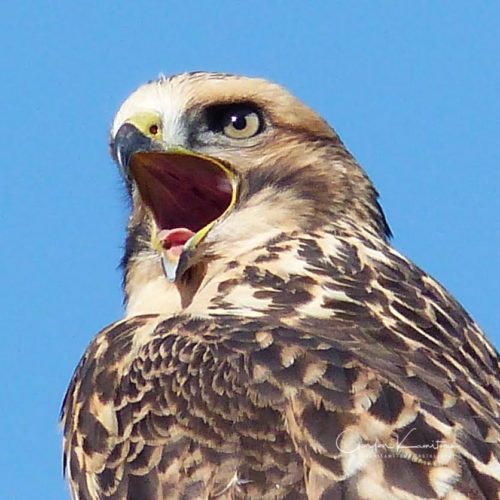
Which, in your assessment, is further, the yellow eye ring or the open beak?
the yellow eye ring

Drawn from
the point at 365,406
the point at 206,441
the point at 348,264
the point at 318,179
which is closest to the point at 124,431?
the point at 206,441

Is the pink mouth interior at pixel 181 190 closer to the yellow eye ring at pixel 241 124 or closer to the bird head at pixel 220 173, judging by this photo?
the bird head at pixel 220 173

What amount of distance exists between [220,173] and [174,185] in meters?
0.15

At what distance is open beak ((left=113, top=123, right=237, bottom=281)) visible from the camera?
5.90 meters

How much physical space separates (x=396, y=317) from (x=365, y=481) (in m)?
0.90

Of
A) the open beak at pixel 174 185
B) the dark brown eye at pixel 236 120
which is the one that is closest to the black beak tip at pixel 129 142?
the open beak at pixel 174 185

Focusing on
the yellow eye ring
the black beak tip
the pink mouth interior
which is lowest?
the pink mouth interior

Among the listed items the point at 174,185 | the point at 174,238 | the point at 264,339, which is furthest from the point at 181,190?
the point at 264,339

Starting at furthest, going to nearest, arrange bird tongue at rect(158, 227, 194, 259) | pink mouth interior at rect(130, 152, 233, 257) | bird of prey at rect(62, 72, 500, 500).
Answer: pink mouth interior at rect(130, 152, 233, 257), bird tongue at rect(158, 227, 194, 259), bird of prey at rect(62, 72, 500, 500)

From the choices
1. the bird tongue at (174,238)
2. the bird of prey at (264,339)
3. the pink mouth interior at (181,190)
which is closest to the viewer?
the bird of prey at (264,339)

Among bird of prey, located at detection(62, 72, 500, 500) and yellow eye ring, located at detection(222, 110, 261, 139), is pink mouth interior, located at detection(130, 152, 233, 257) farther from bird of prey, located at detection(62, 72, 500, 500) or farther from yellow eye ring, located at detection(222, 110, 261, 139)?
yellow eye ring, located at detection(222, 110, 261, 139)

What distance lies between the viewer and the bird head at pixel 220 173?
5.87 m

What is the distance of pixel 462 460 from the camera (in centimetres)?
461

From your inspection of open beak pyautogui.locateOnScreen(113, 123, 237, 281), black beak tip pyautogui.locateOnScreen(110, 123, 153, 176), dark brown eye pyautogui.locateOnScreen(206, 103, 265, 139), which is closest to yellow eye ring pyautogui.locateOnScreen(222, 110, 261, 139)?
Result: dark brown eye pyautogui.locateOnScreen(206, 103, 265, 139)
